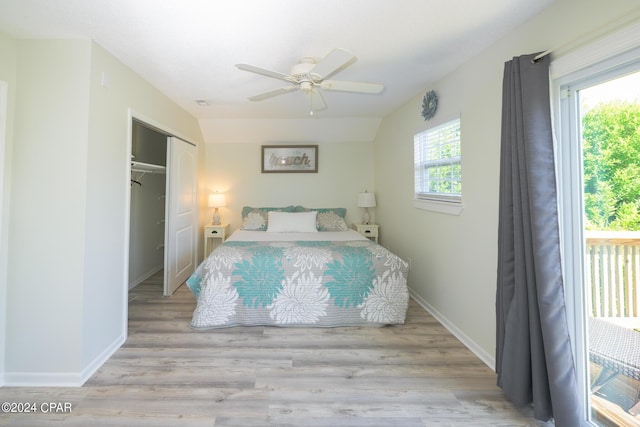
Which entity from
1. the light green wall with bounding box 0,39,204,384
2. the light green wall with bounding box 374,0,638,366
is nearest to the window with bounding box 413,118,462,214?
the light green wall with bounding box 374,0,638,366

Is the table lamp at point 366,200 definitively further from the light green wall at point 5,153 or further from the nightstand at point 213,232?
the light green wall at point 5,153

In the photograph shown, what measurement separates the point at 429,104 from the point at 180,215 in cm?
303

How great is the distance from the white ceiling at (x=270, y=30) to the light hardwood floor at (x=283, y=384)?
217 centimetres

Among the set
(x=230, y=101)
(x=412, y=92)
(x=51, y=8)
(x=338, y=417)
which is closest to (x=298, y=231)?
(x=230, y=101)

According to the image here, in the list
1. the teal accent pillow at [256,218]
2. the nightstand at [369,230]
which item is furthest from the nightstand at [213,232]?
the nightstand at [369,230]

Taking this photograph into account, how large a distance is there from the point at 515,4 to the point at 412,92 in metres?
1.44

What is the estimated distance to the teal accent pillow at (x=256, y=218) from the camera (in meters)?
4.00

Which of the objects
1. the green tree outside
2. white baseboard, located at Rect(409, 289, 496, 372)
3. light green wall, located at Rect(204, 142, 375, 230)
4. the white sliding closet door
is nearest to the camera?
the green tree outside

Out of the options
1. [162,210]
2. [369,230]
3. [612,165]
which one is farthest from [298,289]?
[162,210]

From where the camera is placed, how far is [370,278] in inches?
100.0

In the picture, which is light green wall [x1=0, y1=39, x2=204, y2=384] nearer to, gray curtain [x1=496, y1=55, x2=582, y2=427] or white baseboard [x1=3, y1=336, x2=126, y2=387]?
white baseboard [x1=3, y1=336, x2=126, y2=387]

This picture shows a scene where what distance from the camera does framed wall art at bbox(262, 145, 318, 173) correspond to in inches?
176

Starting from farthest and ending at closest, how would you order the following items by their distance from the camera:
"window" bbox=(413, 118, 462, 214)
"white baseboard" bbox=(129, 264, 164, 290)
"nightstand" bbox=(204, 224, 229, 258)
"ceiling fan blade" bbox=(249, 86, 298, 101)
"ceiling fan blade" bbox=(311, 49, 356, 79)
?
"nightstand" bbox=(204, 224, 229, 258) < "white baseboard" bbox=(129, 264, 164, 290) < "window" bbox=(413, 118, 462, 214) < "ceiling fan blade" bbox=(249, 86, 298, 101) < "ceiling fan blade" bbox=(311, 49, 356, 79)

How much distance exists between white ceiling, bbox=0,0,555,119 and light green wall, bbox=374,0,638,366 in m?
0.12
